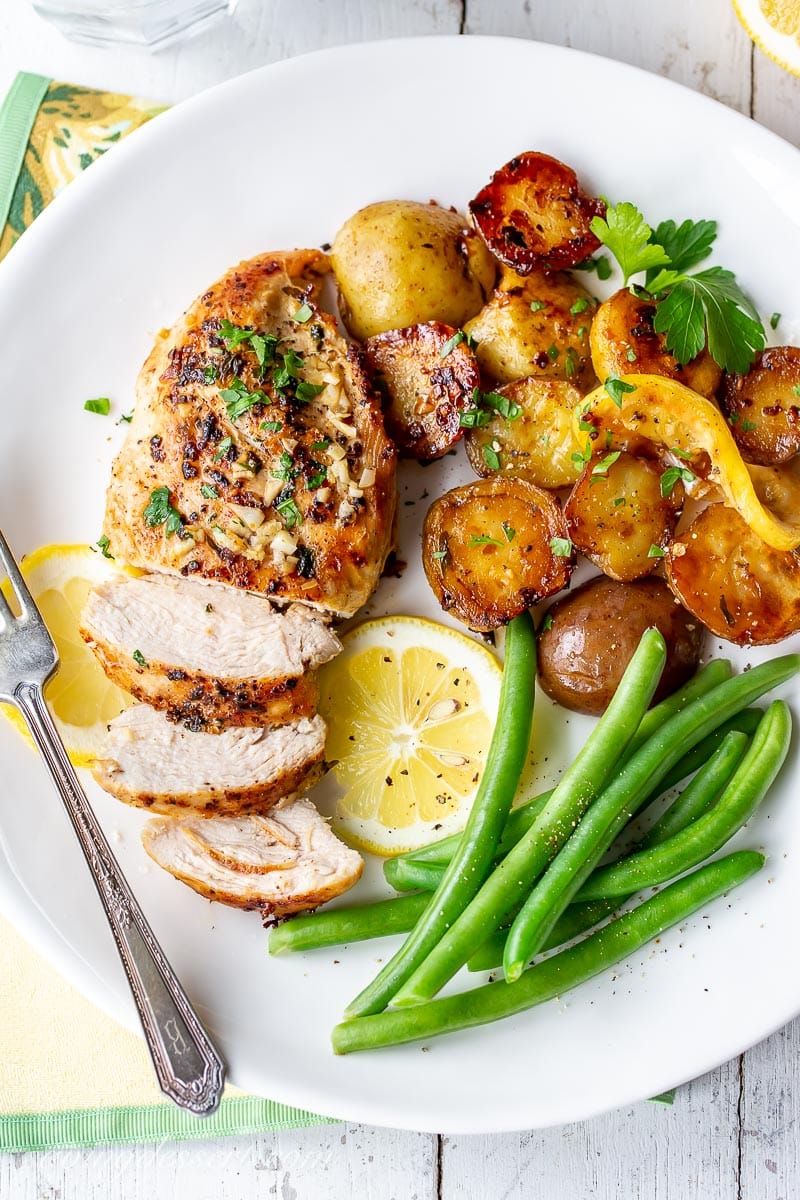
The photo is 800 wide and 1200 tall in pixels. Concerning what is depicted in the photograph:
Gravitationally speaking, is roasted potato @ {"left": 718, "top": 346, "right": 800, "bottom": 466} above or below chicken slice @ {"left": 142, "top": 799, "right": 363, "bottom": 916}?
above

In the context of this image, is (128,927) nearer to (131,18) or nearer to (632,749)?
(632,749)

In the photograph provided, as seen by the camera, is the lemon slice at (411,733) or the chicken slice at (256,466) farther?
the lemon slice at (411,733)

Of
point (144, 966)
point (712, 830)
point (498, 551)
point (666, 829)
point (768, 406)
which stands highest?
point (768, 406)

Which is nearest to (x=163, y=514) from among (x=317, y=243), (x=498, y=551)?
(x=498, y=551)

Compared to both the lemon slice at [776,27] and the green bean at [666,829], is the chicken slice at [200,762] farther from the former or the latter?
the lemon slice at [776,27]

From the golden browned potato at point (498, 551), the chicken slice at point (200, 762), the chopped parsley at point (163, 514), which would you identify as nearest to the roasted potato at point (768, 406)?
the golden browned potato at point (498, 551)

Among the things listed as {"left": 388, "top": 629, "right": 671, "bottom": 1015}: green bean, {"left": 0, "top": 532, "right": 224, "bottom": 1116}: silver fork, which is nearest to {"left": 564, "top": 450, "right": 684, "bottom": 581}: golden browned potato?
{"left": 388, "top": 629, "right": 671, "bottom": 1015}: green bean

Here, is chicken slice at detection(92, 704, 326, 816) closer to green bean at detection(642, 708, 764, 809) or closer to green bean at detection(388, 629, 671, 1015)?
green bean at detection(388, 629, 671, 1015)
